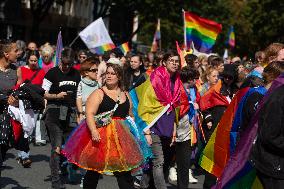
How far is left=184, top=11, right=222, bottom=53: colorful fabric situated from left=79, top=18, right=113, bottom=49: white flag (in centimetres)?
244

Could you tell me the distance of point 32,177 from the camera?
959 cm

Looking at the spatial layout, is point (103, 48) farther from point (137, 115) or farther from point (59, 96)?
point (137, 115)

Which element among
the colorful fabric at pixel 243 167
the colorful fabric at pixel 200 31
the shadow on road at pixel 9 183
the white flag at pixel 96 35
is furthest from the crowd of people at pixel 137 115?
the colorful fabric at pixel 200 31

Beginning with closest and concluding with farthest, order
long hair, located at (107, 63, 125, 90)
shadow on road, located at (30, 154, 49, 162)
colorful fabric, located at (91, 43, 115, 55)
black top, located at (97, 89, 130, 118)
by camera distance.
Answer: black top, located at (97, 89, 130, 118), long hair, located at (107, 63, 125, 90), shadow on road, located at (30, 154, 49, 162), colorful fabric, located at (91, 43, 115, 55)

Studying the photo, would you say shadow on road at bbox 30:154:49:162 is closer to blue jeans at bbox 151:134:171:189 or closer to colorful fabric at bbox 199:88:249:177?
blue jeans at bbox 151:134:171:189

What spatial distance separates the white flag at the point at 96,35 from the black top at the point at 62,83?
5655mm

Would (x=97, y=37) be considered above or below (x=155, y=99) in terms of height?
above

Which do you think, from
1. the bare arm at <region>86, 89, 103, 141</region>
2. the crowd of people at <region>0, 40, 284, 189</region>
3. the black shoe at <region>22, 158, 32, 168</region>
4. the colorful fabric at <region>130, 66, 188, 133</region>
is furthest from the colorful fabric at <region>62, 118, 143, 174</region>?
the black shoe at <region>22, 158, 32, 168</region>

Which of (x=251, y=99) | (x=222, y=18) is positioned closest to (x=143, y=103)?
(x=251, y=99)

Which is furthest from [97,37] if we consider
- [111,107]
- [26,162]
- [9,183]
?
[111,107]

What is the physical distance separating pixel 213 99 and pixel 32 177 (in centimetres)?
292

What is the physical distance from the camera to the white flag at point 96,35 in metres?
14.9

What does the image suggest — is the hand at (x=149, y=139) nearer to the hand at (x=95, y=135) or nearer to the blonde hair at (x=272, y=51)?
the hand at (x=95, y=135)

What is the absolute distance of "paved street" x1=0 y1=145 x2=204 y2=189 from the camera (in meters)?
9.00
